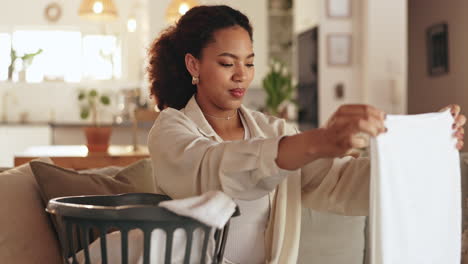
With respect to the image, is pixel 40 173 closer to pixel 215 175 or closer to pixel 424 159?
pixel 215 175

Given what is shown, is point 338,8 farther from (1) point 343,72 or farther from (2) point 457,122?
(2) point 457,122

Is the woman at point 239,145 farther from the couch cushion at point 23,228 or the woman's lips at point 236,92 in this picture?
the couch cushion at point 23,228

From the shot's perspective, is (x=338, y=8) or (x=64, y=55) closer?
(x=338, y=8)

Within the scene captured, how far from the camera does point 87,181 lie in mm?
2184

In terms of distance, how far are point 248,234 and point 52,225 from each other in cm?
67

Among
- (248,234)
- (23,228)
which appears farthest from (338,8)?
(248,234)

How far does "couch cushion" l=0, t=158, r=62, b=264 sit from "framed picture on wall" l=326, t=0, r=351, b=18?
5442mm

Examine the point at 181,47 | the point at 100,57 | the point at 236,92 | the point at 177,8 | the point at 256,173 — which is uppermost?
the point at 177,8

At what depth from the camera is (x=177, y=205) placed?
48.5 inches

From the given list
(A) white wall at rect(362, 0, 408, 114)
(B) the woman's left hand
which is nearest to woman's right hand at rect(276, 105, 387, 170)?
(B) the woman's left hand

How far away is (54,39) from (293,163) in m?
8.72

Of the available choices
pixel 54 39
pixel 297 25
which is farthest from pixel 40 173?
pixel 54 39

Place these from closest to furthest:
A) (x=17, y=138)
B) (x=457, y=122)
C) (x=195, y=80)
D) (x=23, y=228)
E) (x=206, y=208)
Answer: (x=206, y=208) < (x=457, y=122) < (x=195, y=80) < (x=23, y=228) < (x=17, y=138)

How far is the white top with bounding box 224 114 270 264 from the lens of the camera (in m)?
1.70
